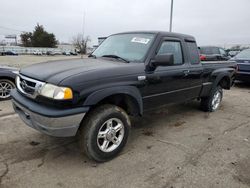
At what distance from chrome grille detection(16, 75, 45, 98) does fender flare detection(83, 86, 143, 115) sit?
2.08ft

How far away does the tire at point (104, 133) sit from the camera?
2898 mm

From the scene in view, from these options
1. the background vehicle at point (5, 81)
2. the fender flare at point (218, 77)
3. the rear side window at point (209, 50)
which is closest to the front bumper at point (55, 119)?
the fender flare at point (218, 77)

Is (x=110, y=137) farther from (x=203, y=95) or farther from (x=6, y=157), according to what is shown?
(x=203, y=95)

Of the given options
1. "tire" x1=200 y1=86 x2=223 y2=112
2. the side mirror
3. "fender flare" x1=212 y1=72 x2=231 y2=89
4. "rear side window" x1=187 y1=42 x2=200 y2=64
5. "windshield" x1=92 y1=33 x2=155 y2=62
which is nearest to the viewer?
the side mirror

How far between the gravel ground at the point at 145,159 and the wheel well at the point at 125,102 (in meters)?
0.62

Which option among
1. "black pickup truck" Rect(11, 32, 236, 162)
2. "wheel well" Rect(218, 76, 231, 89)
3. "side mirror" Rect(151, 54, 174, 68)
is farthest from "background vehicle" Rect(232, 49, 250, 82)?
"side mirror" Rect(151, 54, 174, 68)

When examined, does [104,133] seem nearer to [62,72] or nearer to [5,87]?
[62,72]

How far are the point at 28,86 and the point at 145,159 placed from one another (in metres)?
1.97

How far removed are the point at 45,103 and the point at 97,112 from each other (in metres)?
0.67

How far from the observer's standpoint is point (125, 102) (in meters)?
3.49

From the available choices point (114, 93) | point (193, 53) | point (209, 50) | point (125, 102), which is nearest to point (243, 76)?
point (209, 50)

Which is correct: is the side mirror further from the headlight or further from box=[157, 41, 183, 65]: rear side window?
the headlight

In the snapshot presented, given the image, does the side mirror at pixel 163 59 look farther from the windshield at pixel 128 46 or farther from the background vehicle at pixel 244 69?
the background vehicle at pixel 244 69

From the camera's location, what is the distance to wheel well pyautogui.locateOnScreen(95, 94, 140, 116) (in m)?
3.22
